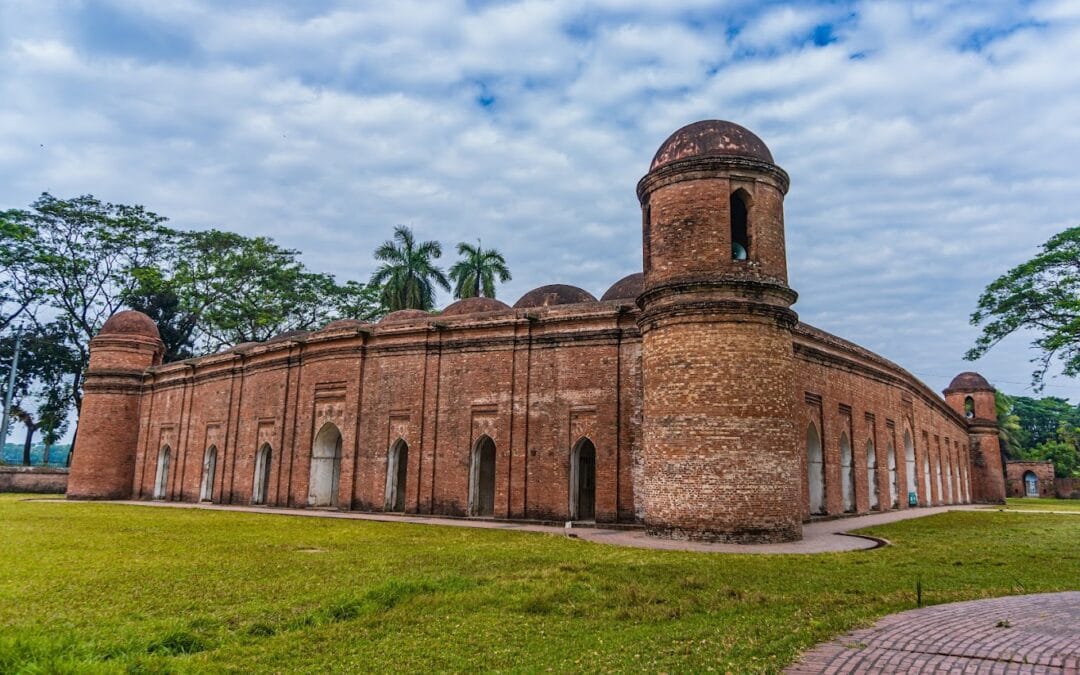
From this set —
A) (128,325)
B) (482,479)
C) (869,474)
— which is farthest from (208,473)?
(869,474)

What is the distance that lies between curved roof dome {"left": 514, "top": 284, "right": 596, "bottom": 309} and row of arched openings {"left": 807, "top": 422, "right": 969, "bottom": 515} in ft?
24.6

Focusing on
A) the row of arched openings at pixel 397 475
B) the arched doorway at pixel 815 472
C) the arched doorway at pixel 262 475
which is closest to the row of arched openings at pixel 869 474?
the arched doorway at pixel 815 472

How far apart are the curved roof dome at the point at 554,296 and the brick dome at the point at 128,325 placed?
1868 cm

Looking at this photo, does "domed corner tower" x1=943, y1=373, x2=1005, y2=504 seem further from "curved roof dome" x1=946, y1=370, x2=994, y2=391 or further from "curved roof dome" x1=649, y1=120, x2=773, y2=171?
"curved roof dome" x1=649, y1=120, x2=773, y2=171

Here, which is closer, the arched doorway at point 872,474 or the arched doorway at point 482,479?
the arched doorway at point 482,479

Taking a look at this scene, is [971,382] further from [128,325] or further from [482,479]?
[128,325]

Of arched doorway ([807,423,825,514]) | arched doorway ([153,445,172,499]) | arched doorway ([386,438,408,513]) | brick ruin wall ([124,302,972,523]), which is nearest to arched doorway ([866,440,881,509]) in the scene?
brick ruin wall ([124,302,972,523])

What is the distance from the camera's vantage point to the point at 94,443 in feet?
95.8

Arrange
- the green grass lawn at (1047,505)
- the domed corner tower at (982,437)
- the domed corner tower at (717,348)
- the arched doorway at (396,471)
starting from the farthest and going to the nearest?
the domed corner tower at (982,437), the green grass lawn at (1047,505), the arched doorway at (396,471), the domed corner tower at (717,348)

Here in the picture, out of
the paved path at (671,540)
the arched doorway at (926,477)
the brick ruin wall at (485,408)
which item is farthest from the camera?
the arched doorway at (926,477)

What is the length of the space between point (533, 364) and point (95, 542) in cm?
1000

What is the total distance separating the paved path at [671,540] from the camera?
12.0 meters

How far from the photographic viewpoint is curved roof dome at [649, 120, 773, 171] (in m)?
14.3

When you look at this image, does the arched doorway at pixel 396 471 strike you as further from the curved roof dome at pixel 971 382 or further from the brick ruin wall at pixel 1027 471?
the brick ruin wall at pixel 1027 471
